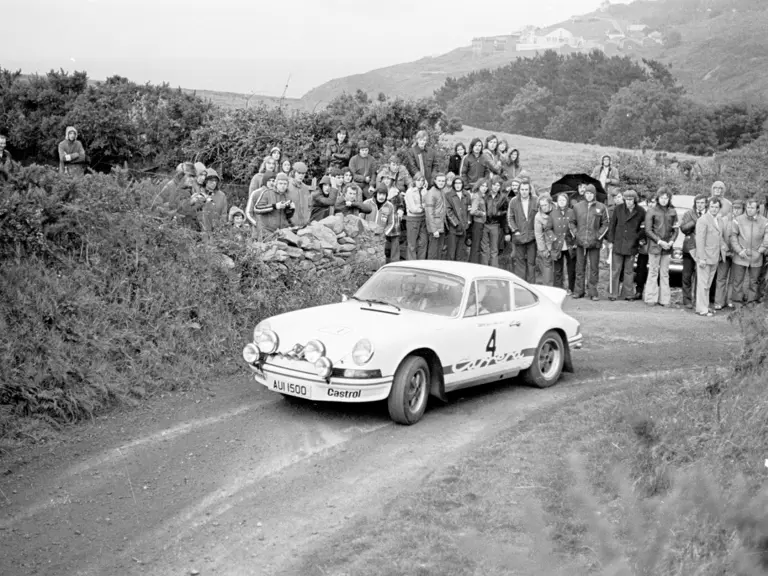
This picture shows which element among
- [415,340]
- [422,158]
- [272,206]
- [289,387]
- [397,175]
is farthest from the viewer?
[422,158]

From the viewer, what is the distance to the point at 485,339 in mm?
10297

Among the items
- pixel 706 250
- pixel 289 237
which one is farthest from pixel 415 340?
pixel 706 250

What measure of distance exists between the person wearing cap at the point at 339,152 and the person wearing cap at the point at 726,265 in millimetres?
8269

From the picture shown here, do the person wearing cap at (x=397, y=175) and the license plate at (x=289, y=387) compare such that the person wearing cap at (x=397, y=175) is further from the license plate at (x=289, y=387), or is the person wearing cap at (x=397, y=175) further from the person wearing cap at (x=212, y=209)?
the license plate at (x=289, y=387)

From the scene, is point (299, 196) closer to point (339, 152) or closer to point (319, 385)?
point (339, 152)

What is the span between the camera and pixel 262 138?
2253 centimetres

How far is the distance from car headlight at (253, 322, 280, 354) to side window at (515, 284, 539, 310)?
125 inches

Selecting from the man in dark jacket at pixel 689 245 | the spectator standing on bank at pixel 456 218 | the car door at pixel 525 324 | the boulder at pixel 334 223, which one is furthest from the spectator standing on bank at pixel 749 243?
the boulder at pixel 334 223

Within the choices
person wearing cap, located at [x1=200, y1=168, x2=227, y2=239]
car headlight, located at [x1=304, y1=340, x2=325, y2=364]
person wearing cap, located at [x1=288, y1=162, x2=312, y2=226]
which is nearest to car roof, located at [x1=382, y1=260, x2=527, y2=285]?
car headlight, located at [x1=304, y1=340, x2=325, y2=364]

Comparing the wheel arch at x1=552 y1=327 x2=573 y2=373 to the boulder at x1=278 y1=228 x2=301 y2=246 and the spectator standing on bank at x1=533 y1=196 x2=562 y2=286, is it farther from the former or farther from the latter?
the spectator standing on bank at x1=533 y1=196 x2=562 y2=286

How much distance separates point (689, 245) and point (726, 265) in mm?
767

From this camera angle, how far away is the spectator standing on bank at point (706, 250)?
53.7 ft

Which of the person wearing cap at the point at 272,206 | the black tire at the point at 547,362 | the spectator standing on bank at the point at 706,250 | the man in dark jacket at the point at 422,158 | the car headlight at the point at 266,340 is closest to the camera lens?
the car headlight at the point at 266,340

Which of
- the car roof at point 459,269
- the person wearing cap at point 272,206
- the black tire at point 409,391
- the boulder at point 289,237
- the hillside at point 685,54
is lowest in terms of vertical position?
the black tire at point 409,391
